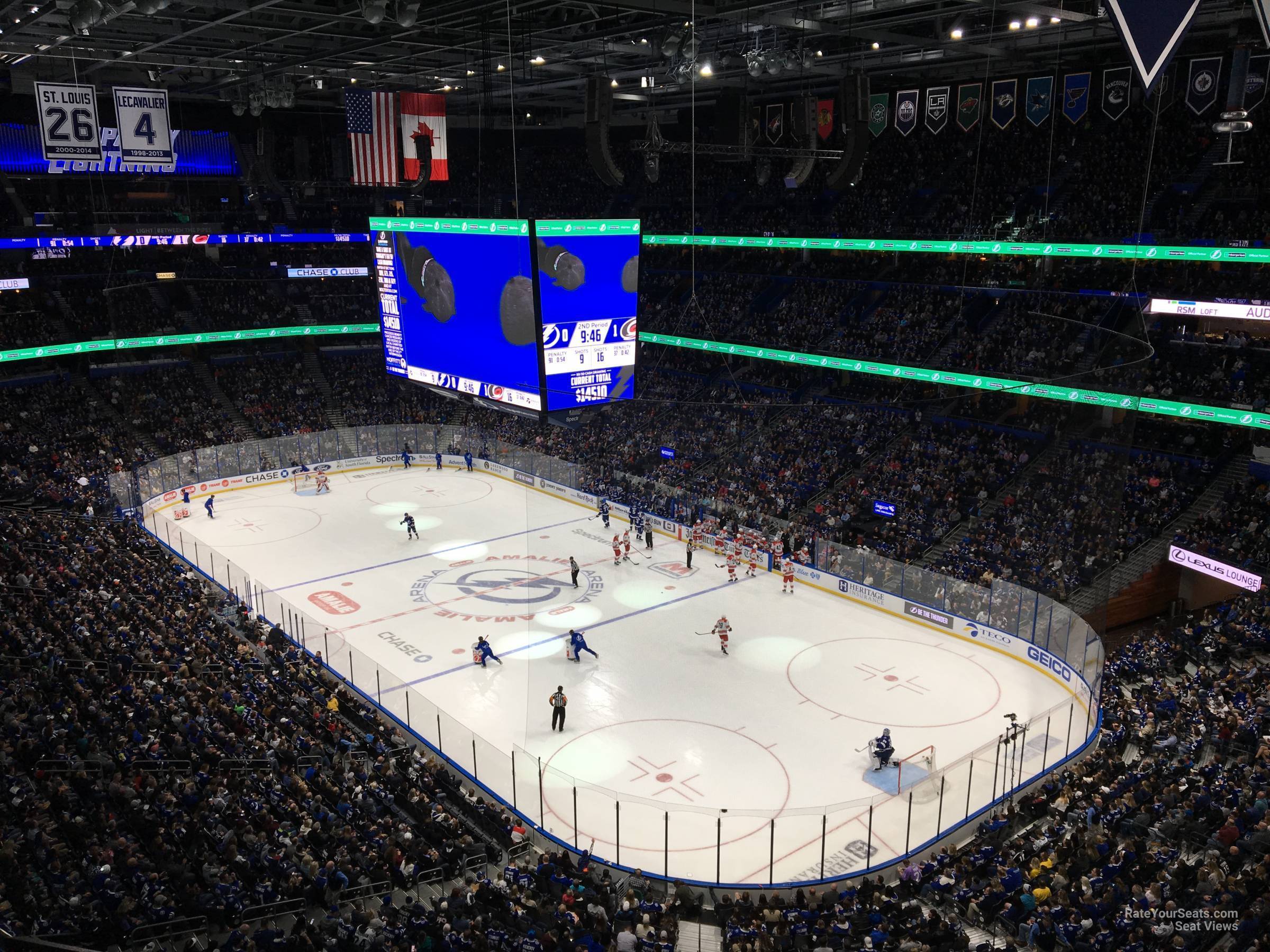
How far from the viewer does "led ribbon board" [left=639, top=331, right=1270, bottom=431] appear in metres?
20.7

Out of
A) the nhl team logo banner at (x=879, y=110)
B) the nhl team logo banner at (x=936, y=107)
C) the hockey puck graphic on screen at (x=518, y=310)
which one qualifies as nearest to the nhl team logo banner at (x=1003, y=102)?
the nhl team logo banner at (x=936, y=107)

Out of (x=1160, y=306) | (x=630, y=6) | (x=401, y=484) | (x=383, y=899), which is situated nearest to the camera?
(x=383, y=899)

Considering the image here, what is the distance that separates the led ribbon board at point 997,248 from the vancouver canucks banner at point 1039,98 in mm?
4032

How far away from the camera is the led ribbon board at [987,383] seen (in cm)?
2068

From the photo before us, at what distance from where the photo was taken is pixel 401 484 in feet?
130

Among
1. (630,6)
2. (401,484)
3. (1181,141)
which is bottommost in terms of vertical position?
(401,484)

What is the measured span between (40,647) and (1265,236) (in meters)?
28.9

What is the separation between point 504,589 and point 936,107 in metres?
19.7

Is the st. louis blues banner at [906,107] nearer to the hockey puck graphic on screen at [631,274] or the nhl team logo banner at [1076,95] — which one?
the nhl team logo banner at [1076,95]

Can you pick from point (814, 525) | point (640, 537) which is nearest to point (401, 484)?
point (640, 537)

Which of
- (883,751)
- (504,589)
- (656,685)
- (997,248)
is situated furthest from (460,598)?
(997,248)

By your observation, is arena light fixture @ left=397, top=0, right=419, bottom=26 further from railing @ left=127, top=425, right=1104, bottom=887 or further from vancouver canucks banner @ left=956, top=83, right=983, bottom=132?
vancouver canucks banner @ left=956, top=83, right=983, bottom=132

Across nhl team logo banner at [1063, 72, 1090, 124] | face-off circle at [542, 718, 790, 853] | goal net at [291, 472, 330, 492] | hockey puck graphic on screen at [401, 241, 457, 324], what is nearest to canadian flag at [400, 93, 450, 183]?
hockey puck graphic on screen at [401, 241, 457, 324]

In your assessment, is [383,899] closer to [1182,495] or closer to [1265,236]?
[1182,495]
